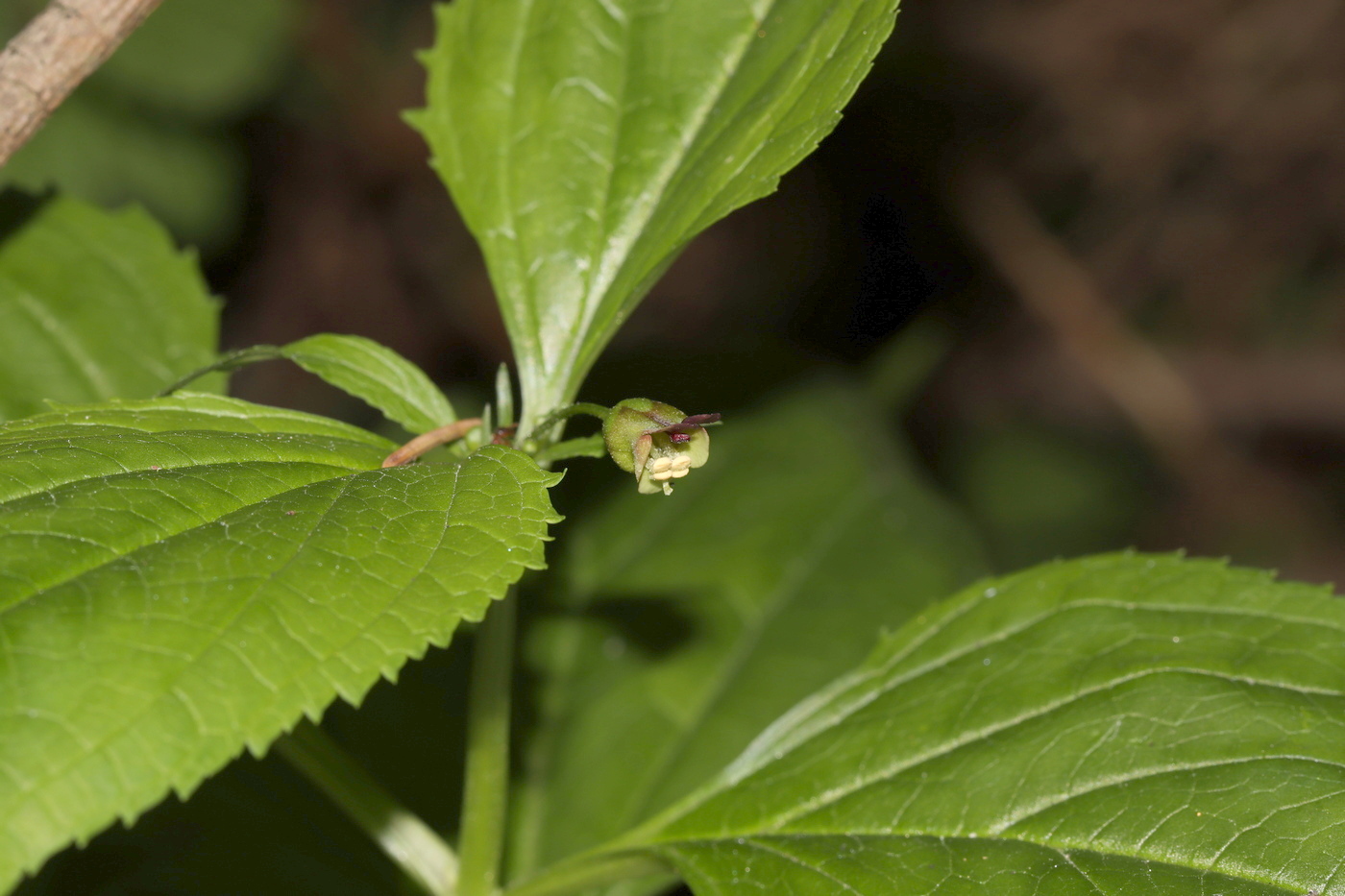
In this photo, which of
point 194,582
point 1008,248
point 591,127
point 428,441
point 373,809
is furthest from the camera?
point 1008,248

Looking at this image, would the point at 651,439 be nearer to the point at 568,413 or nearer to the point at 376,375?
the point at 568,413

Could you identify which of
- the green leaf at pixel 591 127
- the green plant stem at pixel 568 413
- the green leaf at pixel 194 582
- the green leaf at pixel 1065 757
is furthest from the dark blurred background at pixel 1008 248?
the green leaf at pixel 194 582

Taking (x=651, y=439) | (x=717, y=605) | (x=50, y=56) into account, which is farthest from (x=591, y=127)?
(x=717, y=605)

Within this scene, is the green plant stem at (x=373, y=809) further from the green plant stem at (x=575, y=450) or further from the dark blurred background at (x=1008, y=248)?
the dark blurred background at (x=1008, y=248)

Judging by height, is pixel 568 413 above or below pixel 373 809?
above

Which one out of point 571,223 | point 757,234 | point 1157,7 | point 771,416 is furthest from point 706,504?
point 1157,7
